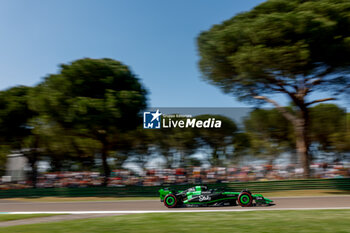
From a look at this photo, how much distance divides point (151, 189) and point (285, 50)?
1025 centimetres

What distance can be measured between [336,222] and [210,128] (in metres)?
12.9

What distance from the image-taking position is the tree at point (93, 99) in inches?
711

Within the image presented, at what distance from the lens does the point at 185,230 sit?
6.25m

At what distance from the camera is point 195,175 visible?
58.2 feet

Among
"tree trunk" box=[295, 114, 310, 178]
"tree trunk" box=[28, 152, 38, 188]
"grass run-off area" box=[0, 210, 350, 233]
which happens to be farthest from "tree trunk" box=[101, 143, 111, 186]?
"grass run-off area" box=[0, 210, 350, 233]

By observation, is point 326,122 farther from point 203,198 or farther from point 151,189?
point 203,198

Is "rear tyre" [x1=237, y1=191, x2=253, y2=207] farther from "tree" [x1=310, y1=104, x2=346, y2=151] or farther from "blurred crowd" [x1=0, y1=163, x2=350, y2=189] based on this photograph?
"tree" [x1=310, y1=104, x2=346, y2=151]

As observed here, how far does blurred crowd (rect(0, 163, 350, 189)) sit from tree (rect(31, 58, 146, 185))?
117 centimetres

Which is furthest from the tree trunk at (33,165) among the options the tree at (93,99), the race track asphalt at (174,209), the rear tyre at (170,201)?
the rear tyre at (170,201)

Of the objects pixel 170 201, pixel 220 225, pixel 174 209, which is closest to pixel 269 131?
pixel 170 201

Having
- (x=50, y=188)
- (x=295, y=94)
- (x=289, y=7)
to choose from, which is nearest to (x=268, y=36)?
(x=289, y=7)

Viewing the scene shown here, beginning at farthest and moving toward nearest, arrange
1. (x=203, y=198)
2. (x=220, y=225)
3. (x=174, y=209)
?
1. (x=203, y=198)
2. (x=174, y=209)
3. (x=220, y=225)

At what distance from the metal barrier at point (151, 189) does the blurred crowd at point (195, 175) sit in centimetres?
A: 32

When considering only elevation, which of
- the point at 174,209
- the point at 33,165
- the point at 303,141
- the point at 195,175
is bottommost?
the point at 174,209
